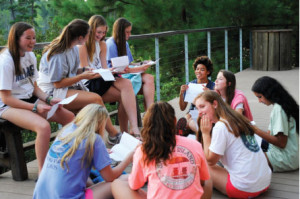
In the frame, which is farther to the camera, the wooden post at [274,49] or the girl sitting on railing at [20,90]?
the wooden post at [274,49]

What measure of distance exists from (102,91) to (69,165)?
5.18 feet

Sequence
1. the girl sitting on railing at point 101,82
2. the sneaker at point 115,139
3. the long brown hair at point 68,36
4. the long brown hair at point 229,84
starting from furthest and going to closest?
the girl sitting on railing at point 101,82 < the sneaker at point 115,139 < the long brown hair at point 229,84 < the long brown hair at point 68,36

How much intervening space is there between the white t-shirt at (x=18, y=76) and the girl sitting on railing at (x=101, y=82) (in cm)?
65

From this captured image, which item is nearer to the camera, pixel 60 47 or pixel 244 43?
pixel 60 47

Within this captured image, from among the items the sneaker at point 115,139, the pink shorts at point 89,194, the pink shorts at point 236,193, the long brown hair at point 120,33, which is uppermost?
the long brown hair at point 120,33

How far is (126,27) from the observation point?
3.72 m

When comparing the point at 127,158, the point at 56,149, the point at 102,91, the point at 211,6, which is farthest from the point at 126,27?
the point at 211,6

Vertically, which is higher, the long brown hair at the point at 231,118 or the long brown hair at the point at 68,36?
the long brown hair at the point at 68,36

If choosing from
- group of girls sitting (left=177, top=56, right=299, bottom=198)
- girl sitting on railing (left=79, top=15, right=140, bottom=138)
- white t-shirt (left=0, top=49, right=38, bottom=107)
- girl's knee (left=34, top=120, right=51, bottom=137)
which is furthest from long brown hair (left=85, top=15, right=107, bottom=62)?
group of girls sitting (left=177, top=56, right=299, bottom=198)

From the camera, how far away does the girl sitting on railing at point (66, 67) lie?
3004mm

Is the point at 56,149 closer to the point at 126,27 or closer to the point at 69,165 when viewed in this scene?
the point at 69,165

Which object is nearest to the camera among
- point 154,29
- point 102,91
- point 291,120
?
point 291,120

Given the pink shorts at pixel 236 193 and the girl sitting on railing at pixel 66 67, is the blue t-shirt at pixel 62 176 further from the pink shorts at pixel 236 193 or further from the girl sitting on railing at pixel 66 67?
the girl sitting on railing at pixel 66 67

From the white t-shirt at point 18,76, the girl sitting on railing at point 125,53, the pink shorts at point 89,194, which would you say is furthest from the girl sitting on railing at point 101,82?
the pink shorts at point 89,194
